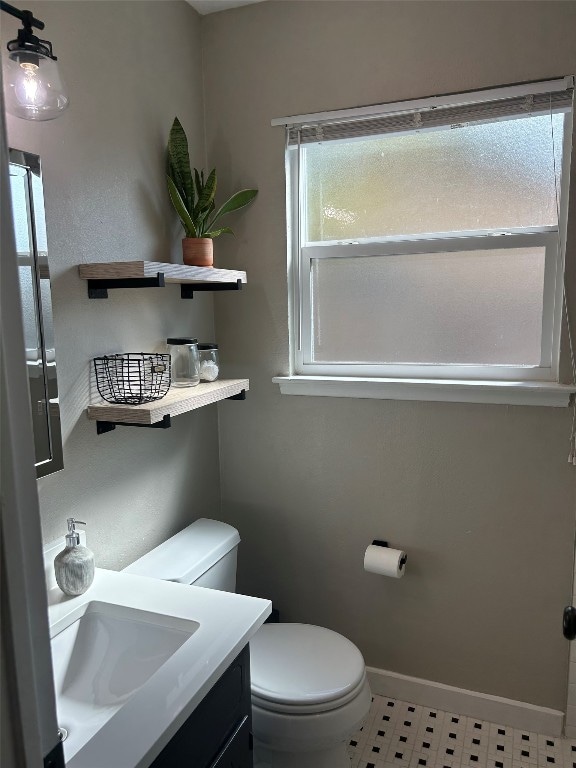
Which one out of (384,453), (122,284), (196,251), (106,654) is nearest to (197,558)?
(106,654)

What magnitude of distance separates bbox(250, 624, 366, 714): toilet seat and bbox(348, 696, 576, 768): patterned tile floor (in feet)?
1.44

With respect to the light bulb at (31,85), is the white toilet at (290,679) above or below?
below

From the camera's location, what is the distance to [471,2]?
5.57 ft

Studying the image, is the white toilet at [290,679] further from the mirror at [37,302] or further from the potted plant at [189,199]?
the potted plant at [189,199]

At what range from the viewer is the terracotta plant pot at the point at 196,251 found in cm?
184

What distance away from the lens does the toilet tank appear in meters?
1.64

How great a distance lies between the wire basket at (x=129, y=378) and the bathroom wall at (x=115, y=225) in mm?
47

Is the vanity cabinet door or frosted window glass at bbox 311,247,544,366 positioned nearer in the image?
the vanity cabinet door

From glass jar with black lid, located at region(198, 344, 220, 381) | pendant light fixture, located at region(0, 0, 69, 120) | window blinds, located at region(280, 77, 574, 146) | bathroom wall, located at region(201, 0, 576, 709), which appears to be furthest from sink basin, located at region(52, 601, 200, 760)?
window blinds, located at region(280, 77, 574, 146)

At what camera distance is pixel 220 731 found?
1.20 metres

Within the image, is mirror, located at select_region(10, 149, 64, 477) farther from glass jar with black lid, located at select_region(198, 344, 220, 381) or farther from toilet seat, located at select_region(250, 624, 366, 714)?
toilet seat, located at select_region(250, 624, 366, 714)

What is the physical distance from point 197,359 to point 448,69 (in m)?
1.21

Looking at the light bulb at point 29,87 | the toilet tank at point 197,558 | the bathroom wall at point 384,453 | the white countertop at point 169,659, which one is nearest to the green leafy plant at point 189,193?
the bathroom wall at point 384,453

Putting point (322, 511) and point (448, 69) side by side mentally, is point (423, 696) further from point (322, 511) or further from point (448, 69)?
point (448, 69)
